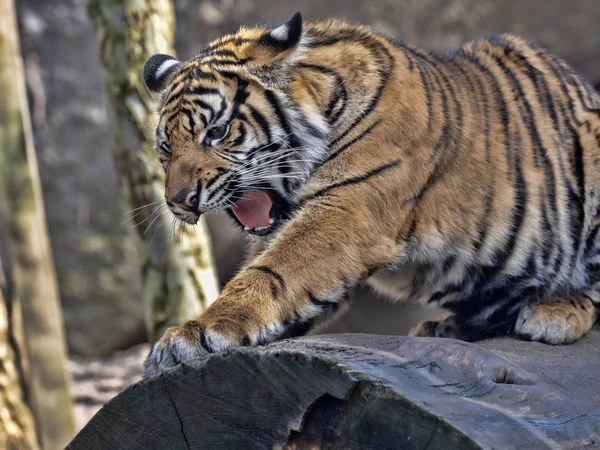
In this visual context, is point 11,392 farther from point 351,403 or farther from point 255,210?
point 351,403

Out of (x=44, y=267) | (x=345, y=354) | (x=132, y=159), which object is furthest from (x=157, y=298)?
(x=345, y=354)

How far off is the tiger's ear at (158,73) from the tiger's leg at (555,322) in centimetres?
167

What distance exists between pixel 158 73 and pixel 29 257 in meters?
2.48

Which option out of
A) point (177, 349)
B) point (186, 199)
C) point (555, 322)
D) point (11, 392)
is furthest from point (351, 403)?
point (11, 392)

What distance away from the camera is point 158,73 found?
3355mm

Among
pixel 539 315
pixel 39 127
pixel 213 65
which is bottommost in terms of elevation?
pixel 539 315

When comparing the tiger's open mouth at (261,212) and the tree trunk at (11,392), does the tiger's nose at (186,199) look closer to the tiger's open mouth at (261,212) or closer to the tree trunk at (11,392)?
the tiger's open mouth at (261,212)

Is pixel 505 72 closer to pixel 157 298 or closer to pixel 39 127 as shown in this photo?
pixel 157 298

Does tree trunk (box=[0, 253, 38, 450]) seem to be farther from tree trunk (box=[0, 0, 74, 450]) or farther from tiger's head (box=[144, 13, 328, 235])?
tiger's head (box=[144, 13, 328, 235])

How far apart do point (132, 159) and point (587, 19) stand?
174 inches

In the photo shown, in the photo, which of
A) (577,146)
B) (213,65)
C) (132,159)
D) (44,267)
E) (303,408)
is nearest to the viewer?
(303,408)

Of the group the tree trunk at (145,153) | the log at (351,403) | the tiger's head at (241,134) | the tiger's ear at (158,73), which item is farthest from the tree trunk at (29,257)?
the log at (351,403)

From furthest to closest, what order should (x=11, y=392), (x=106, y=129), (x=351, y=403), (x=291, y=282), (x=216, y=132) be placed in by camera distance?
(x=106, y=129), (x=11, y=392), (x=216, y=132), (x=291, y=282), (x=351, y=403)

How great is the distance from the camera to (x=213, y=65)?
3107mm
